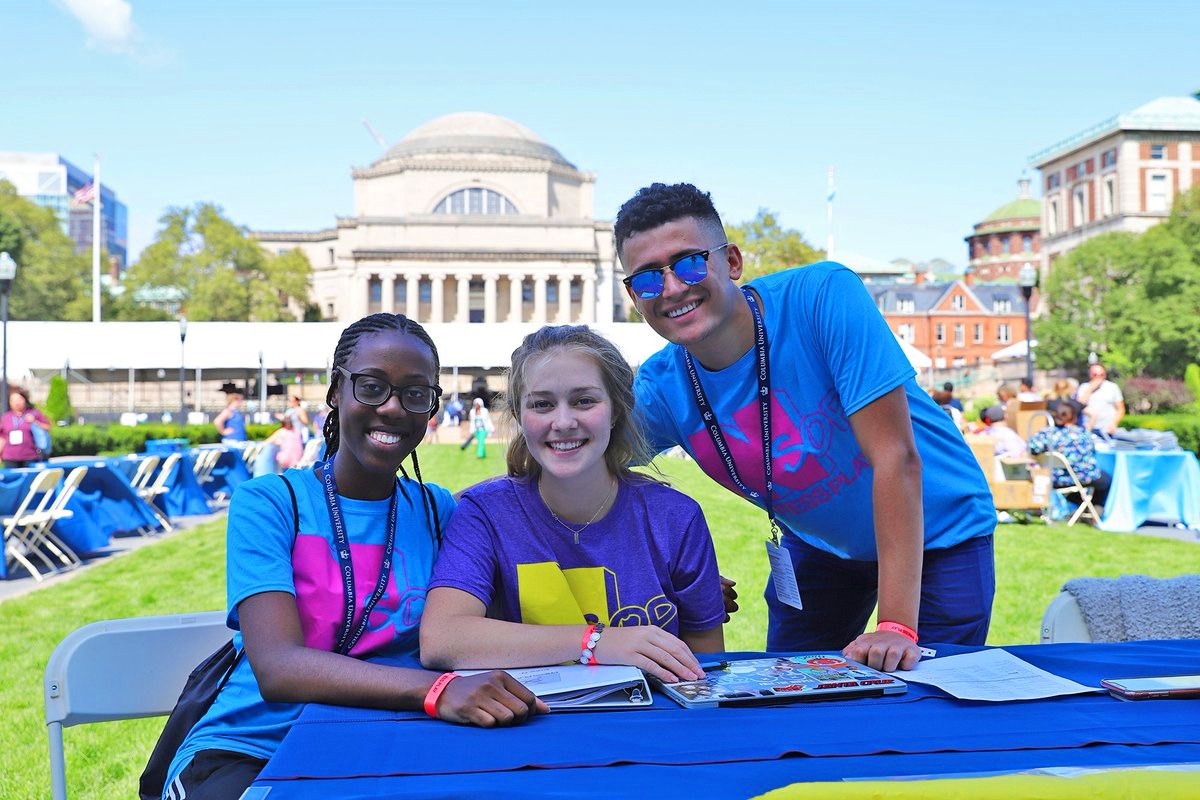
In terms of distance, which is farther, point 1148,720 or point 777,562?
point 777,562

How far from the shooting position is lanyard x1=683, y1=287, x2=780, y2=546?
271cm

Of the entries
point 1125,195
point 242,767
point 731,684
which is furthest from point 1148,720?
point 1125,195

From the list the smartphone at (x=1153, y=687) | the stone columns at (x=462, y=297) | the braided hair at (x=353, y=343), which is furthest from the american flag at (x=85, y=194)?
the smartphone at (x=1153, y=687)

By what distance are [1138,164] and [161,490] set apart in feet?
275

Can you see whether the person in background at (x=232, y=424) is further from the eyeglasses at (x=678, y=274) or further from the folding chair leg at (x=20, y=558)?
the eyeglasses at (x=678, y=274)

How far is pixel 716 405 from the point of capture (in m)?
2.82

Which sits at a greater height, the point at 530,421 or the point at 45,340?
the point at 45,340

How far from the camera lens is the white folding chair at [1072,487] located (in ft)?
39.6

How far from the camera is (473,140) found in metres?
91.9

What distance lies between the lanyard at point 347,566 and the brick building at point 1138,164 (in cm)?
8677

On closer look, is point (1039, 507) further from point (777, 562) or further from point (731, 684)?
point (731, 684)

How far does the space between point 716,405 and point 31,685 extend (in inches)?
190

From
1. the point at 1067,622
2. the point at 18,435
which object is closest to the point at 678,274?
the point at 1067,622

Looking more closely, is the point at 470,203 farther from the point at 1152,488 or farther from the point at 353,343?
the point at 353,343
